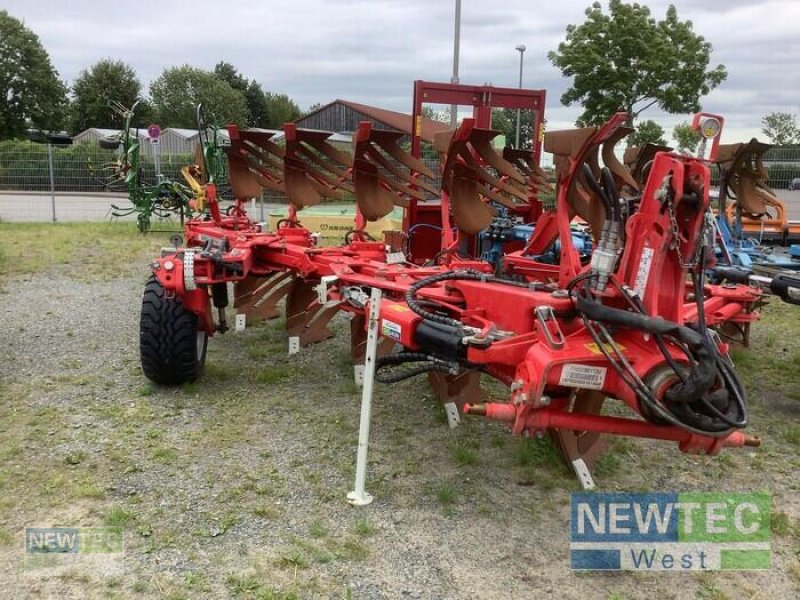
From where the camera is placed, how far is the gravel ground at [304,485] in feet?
8.74

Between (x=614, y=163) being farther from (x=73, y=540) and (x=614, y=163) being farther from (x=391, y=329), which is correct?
(x=73, y=540)

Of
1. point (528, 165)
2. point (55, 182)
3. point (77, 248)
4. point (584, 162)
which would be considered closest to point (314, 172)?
point (528, 165)

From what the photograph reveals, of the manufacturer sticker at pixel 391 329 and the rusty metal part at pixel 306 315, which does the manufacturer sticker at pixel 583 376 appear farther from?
the rusty metal part at pixel 306 315

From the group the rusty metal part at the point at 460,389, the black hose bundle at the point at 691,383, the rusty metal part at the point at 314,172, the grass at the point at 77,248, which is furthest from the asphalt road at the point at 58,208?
the black hose bundle at the point at 691,383

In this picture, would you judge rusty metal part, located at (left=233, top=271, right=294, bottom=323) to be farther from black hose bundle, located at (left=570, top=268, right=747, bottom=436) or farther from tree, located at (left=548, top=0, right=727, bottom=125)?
tree, located at (left=548, top=0, right=727, bottom=125)

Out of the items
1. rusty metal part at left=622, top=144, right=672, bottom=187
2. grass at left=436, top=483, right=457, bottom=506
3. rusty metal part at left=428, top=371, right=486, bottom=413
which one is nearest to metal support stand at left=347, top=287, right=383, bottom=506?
grass at left=436, top=483, right=457, bottom=506

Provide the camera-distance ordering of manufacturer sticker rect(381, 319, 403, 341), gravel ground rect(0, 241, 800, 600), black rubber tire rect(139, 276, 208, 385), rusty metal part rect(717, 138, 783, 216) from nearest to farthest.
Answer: gravel ground rect(0, 241, 800, 600) < manufacturer sticker rect(381, 319, 403, 341) < black rubber tire rect(139, 276, 208, 385) < rusty metal part rect(717, 138, 783, 216)

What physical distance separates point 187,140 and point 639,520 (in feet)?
157

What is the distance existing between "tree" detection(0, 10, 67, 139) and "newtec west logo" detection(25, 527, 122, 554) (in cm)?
5537

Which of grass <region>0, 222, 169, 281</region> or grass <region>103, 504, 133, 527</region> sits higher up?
grass <region>0, 222, 169, 281</region>

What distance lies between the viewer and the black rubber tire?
14.5 feet

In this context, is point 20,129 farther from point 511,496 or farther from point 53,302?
point 511,496

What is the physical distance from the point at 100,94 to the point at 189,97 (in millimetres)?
9287

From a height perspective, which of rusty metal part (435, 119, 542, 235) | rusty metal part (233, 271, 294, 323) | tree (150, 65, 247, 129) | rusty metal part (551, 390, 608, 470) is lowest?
rusty metal part (551, 390, 608, 470)
